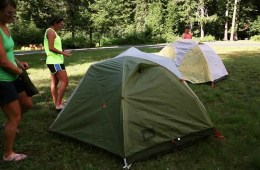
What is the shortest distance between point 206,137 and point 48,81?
613 cm

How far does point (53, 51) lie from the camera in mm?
5910

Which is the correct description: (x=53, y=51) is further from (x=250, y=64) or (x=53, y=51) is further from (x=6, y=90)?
(x=250, y=64)

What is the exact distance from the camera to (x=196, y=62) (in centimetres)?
869

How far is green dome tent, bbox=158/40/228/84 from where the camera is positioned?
8.59 m

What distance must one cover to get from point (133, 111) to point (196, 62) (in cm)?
467

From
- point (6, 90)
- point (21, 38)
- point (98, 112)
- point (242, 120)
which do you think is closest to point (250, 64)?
point (242, 120)

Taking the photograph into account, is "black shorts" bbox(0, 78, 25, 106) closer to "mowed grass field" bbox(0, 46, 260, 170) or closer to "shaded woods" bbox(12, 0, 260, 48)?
"mowed grass field" bbox(0, 46, 260, 170)

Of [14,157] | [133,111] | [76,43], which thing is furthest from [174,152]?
[76,43]

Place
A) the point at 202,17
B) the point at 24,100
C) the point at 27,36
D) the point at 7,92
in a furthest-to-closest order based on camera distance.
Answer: the point at 202,17
the point at 27,36
the point at 24,100
the point at 7,92

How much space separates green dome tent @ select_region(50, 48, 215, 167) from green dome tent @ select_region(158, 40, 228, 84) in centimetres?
372

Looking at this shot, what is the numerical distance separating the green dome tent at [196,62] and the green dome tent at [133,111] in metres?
3.72

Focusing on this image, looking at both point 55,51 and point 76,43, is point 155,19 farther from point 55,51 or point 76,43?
point 55,51

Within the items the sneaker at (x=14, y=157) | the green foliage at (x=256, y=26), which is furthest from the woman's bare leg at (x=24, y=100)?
the green foliage at (x=256, y=26)

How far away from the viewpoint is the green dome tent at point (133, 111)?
436 centimetres
